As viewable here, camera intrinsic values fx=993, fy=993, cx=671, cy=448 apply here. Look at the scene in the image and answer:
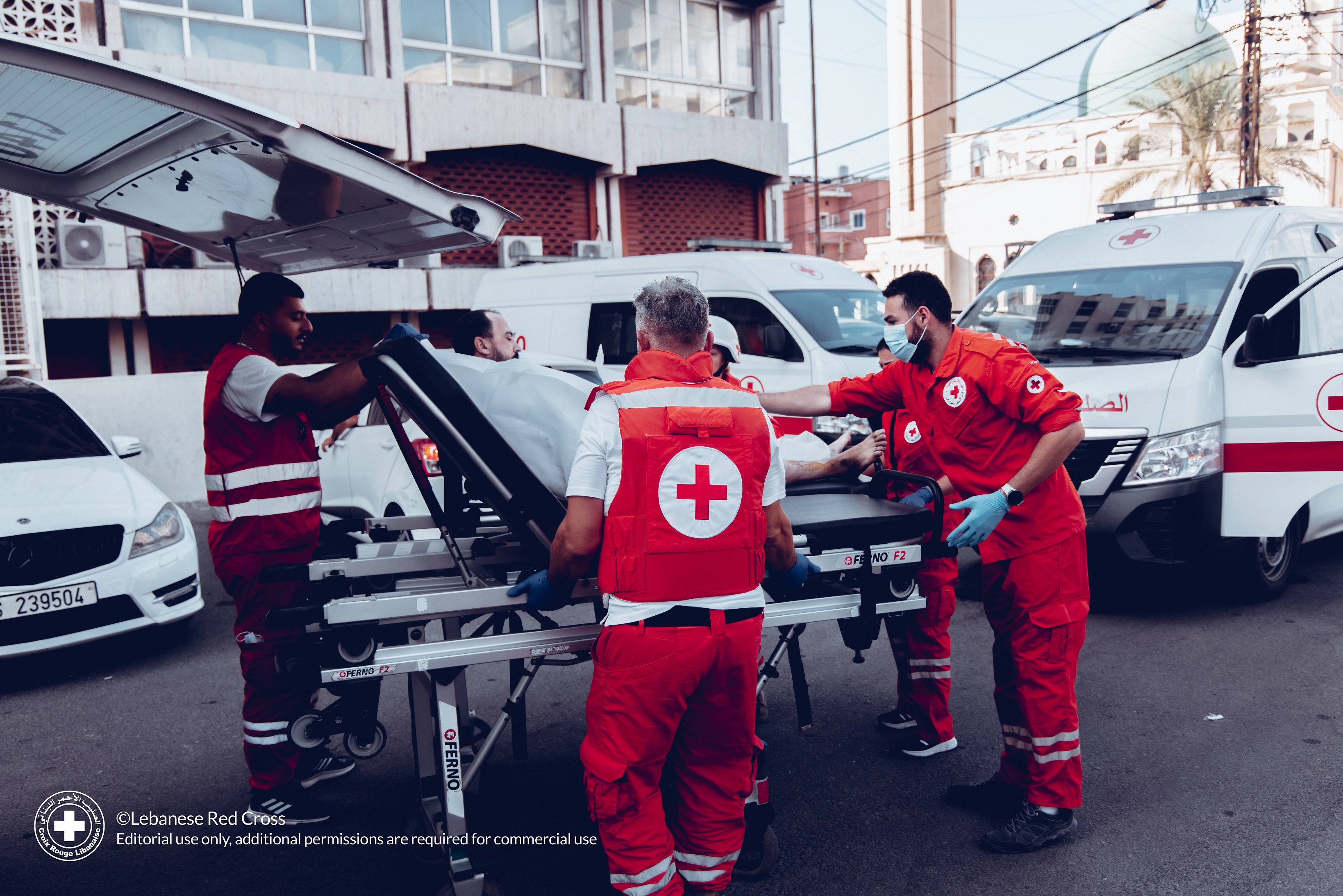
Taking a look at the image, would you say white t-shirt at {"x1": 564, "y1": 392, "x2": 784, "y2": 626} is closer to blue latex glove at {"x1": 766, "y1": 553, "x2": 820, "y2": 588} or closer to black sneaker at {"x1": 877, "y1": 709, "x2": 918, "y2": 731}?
blue latex glove at {"x1": 766, "y1": 553, "x2": 820, "y2": 588}

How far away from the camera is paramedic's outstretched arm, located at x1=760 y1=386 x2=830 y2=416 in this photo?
4234 mm

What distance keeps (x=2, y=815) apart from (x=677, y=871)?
279 cm

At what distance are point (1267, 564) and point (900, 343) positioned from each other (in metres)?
3.78

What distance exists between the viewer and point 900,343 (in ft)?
12.7

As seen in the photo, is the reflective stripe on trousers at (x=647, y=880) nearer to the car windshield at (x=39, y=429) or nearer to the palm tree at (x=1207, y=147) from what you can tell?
the car windshield at (x=39, y=429)

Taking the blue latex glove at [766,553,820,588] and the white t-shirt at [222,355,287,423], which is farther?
the white t-shirt at [222,355,287,423]

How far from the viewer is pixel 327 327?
14078mm

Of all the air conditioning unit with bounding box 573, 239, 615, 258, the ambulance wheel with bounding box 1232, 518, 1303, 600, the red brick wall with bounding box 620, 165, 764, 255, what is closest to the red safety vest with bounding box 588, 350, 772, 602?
the ambulance wheel with bounding box 1232, 518, 1303, 600

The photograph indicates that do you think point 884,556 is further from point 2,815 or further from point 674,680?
point 2,815

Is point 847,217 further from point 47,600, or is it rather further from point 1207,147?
point 47,600

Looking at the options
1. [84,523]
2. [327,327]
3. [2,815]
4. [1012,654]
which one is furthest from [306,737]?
[327,327]

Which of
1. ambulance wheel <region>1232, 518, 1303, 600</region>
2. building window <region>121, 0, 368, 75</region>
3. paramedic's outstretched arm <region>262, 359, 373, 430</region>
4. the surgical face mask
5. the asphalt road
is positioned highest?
building window <region>121, 0, 368, 75</region>

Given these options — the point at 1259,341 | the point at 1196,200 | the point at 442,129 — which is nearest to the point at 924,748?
the point at 1259,341

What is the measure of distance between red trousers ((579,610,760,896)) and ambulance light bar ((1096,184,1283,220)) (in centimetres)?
567
